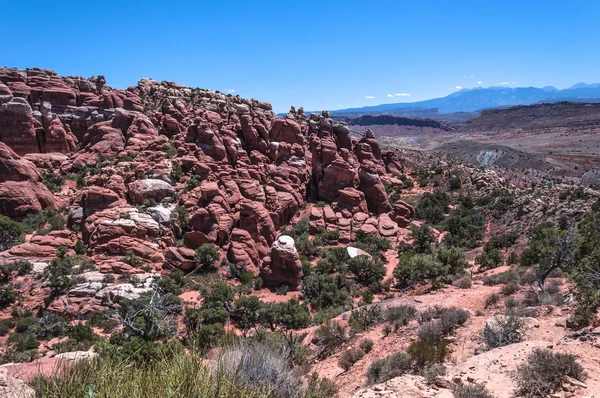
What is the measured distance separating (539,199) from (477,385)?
28.9 meters

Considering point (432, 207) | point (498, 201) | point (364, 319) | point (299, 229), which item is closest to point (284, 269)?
point (299, 229)

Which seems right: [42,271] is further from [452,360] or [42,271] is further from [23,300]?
[452,360]

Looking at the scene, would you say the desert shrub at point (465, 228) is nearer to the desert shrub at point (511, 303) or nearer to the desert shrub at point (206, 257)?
the desert shrub at point (511, 303)

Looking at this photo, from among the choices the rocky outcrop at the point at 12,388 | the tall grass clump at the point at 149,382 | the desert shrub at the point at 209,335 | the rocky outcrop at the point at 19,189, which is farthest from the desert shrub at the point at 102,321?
the rocky outcrop at the point at 19,189

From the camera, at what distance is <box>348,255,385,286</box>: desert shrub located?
20016mm

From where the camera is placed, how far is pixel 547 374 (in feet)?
18.2

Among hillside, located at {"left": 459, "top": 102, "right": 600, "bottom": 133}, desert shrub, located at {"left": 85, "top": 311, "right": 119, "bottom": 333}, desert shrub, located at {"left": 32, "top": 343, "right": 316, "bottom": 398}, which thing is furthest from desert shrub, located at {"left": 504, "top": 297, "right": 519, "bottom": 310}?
hillside, located at {"left": 459, "top": 102, "right": 600, "bottom": 133}

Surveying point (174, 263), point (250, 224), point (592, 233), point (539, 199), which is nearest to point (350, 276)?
point (250, 224)

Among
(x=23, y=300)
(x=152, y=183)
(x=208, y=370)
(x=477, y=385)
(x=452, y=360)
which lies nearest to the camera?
(x=208, y=370)

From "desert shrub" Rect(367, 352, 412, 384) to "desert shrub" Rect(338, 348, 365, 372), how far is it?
1453mm

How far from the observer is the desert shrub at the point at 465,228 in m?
25.4

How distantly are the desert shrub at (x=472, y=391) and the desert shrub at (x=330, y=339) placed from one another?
533 cm

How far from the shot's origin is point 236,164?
3102 centimetres

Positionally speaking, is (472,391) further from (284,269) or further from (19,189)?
(19,189)
